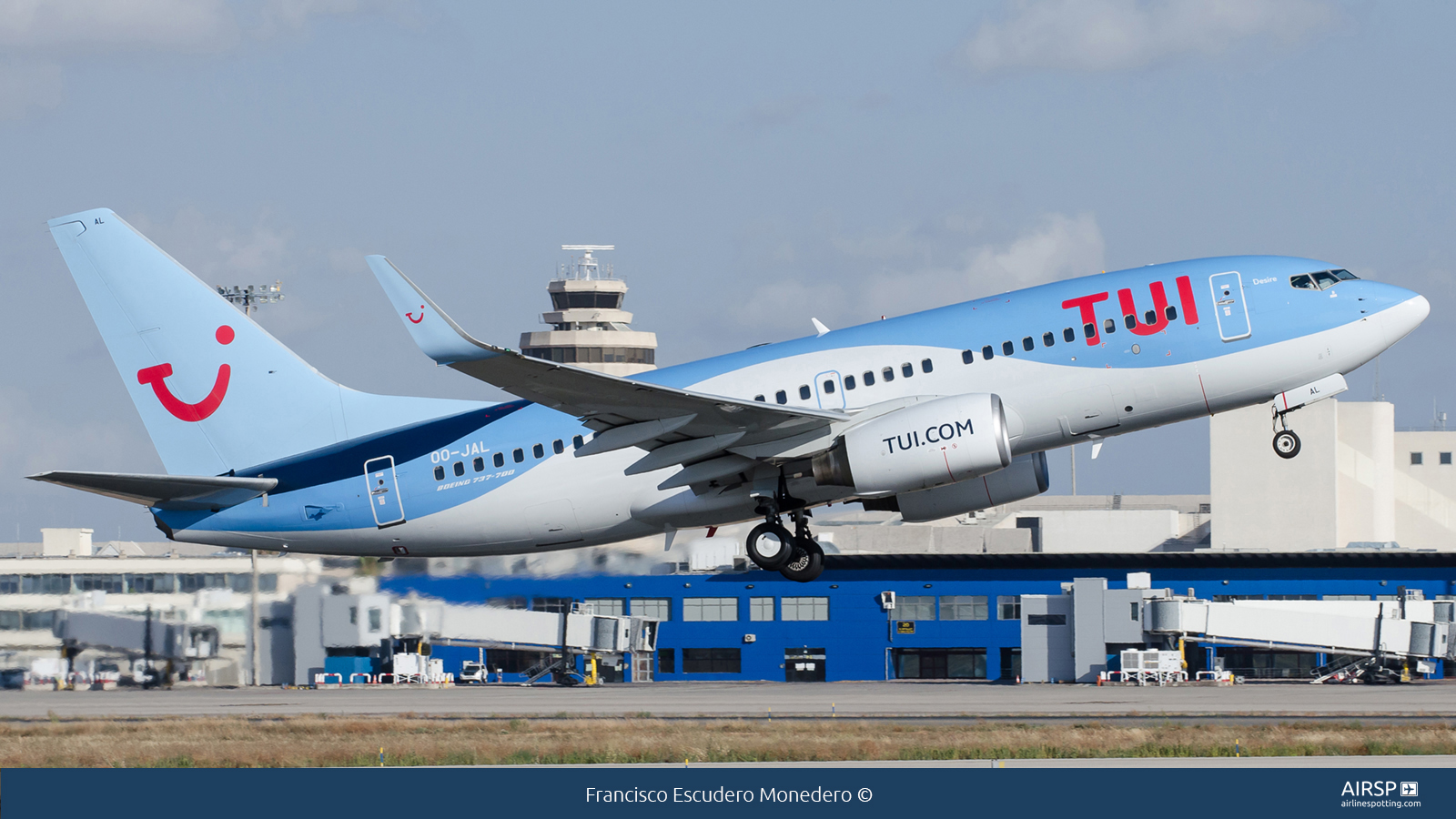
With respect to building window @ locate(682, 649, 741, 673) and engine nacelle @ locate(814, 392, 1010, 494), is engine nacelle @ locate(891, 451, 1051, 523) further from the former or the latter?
building window @ locate(682, 649, 741, 673)

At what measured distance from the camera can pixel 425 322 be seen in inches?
1025

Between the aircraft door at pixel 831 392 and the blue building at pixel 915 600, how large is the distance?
4328cm

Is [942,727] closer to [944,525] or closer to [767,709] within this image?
[767,709]

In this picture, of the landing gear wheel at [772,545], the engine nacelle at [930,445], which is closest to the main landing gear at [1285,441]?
the engine nacelle at [930,445]

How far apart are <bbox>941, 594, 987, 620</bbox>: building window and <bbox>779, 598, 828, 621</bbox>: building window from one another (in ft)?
21.5

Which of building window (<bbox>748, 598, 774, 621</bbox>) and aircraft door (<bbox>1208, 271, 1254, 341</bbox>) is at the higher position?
aircraft door (<bbox>1208, 271, 1254, 341</bbox>)

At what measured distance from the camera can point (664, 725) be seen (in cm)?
3791

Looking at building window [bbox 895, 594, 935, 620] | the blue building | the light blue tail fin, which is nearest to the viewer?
the light blue tail fin

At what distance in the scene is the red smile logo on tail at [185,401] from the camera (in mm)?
34156

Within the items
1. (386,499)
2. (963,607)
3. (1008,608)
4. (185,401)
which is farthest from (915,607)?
(185,401)

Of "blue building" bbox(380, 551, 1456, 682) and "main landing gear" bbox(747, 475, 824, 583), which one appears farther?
"blue building" bbox(380, 551, 1456, 682)

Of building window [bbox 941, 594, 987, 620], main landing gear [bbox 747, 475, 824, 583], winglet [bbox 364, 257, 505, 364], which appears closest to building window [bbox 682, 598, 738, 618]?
building window [bbox 941, 594, 987, 620]

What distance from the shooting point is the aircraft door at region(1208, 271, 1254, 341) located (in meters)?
30.1

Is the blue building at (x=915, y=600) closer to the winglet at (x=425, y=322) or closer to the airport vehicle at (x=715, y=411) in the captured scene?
the airport vehicle at (x=715, y=411)
